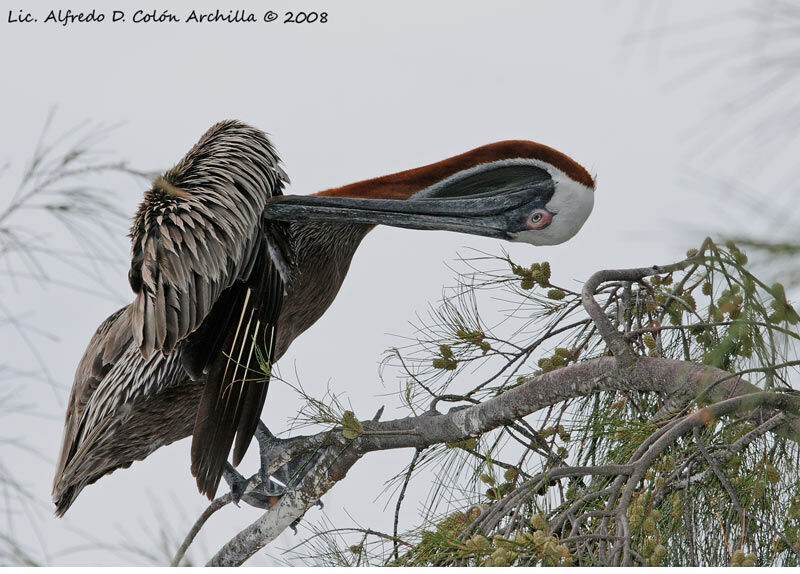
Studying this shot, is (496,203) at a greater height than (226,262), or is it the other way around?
(496,203)

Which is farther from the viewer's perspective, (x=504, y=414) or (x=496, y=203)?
(x=496, y=203)

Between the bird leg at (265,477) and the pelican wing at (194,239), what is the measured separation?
1.73 ft

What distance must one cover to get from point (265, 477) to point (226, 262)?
711 mm

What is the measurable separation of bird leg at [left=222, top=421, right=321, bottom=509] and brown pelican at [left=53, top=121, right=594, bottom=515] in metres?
0.23

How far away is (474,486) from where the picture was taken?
1.95 meters

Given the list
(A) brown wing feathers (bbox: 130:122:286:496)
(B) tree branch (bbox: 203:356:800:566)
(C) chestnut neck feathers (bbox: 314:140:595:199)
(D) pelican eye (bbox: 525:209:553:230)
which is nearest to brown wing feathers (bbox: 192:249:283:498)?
(A) brown wing feathers (bbox: 130:122:286:496)

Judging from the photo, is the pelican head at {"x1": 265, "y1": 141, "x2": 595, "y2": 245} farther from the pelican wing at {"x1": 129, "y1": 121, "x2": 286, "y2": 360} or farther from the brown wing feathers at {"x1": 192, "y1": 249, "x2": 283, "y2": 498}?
the brown wing feathers at {"x1": 192, "y1": 249, "x2": 283, "y2": 498}

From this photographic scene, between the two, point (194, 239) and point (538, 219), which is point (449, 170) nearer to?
point (538, 219)

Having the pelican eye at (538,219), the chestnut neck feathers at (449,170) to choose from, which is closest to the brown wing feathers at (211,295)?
the chestnut neck feathers at (449,170)

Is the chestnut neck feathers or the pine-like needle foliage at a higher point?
the chestnut neck feathers

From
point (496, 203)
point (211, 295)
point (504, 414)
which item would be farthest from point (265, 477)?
point (496, 203)

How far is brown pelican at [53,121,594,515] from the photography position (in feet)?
7.63

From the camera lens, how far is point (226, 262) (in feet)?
7.89

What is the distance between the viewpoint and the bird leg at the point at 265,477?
2.64 meters
